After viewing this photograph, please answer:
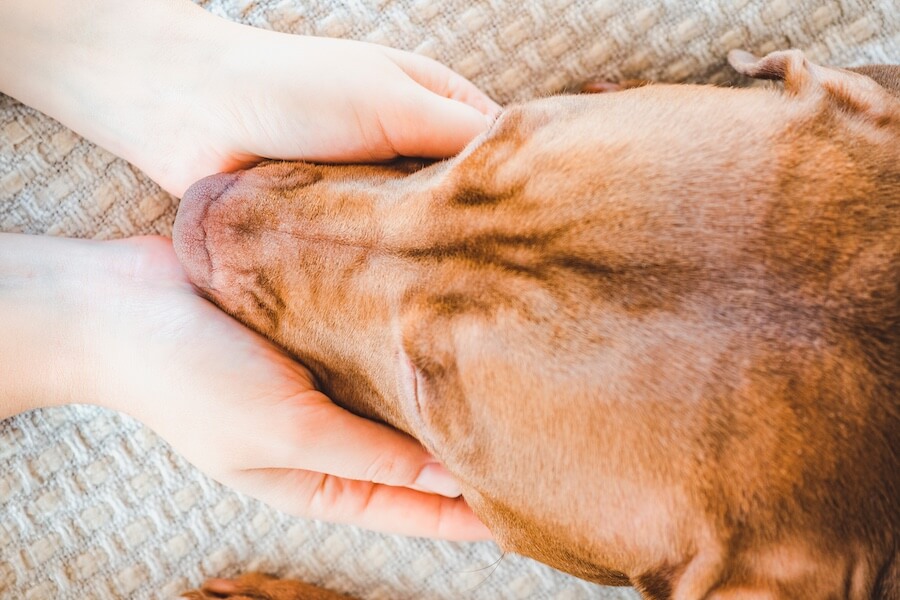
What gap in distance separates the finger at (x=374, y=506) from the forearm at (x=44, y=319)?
0.58 m

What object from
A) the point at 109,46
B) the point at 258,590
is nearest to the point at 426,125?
the point at 109,46

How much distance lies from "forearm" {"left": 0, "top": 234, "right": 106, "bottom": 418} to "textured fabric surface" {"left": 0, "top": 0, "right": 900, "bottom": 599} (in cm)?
17

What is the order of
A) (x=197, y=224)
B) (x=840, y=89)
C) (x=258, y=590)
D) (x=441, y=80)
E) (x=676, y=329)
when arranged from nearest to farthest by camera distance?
(x=676, y=329) < (x=840, y=89) < (x=197, y=224) < (x=441, y=80) < (x=258, y=590)

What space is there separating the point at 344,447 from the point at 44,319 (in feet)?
2.78

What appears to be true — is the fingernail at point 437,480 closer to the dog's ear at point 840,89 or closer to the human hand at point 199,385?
the human hand at point 199,385

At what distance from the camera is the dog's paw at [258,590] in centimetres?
213

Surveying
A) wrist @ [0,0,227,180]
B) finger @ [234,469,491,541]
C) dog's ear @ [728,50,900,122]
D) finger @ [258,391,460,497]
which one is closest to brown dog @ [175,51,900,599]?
dog's ear @ [728,50,900,122]

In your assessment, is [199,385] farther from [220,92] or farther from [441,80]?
[441,80]

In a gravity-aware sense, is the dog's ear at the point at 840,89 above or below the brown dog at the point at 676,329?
above

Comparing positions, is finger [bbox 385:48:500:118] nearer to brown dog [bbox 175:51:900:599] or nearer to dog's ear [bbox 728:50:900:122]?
brown dog [bbox 175:51:900:599]

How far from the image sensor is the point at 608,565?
1.39 meters

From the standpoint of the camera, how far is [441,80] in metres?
2.04

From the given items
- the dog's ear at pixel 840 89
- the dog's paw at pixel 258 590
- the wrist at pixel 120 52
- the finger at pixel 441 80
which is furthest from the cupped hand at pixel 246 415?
the dog's ear at pixel 840 89

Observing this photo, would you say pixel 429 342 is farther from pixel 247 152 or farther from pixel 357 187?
pixel 247 152
